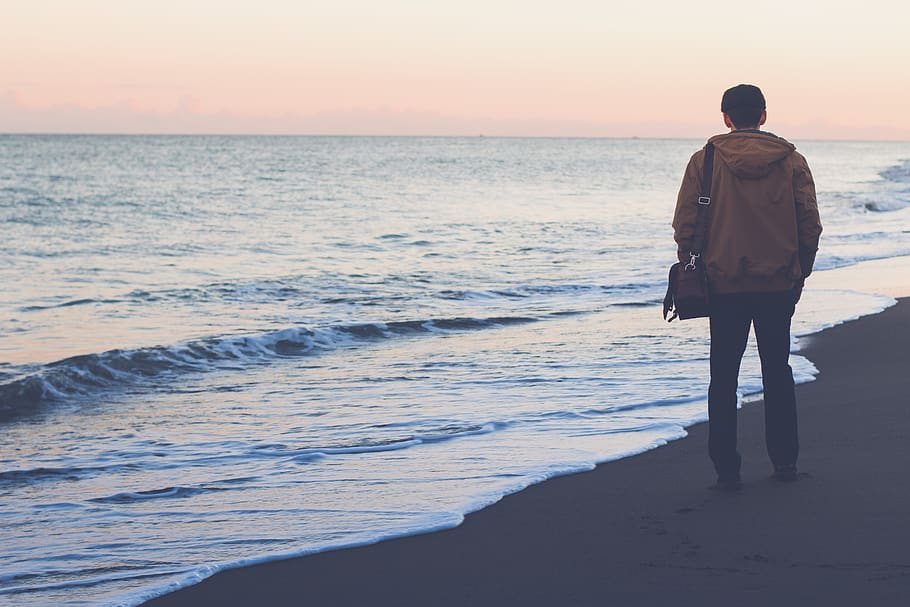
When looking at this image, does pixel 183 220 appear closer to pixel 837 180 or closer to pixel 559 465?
pixel 559 465

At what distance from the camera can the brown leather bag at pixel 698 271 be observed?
438 cm

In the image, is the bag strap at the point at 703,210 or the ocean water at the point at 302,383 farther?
the ocean water at the point at 302,383

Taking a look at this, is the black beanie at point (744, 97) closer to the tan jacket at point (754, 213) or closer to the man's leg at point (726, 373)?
the tan jacket at point (754, 213)

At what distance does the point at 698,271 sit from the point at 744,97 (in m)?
0.79

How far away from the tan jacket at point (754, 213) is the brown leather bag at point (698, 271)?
2cm

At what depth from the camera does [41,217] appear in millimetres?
27531

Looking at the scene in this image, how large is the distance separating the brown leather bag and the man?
24mm

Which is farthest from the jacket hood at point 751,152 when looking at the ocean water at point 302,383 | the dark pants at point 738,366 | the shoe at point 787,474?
the ocean water at point 302,383

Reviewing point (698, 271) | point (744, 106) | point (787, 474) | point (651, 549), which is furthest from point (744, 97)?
point (651, 549)

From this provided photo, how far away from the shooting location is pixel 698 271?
441 cm

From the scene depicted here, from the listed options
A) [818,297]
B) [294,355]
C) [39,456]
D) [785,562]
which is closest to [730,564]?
[785,562]

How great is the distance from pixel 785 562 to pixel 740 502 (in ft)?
2.53

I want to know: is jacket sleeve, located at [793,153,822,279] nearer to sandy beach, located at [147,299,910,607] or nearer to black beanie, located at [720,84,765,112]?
black beanie, located at [720,84,765,112]

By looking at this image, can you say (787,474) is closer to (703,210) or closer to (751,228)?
(751,228)
